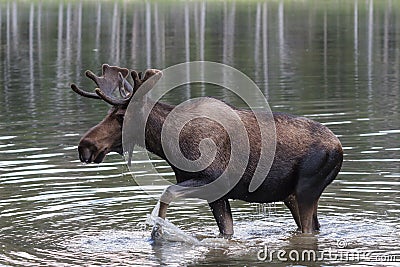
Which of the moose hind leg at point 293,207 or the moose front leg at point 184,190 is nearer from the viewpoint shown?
the moose front leg at point 184,190

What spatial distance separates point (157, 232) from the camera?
12.6 meters

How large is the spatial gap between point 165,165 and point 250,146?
17.0 ft

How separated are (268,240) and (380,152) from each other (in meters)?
5.66

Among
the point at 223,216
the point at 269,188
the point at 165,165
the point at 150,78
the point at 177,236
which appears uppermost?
the point at 150,78

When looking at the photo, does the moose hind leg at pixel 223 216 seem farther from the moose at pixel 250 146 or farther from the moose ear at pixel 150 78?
the moose ear at pixel 150 78

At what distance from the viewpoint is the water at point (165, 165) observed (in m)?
12.4

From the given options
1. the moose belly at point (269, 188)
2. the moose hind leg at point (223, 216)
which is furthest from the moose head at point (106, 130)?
the moose belly at point (269, 188)

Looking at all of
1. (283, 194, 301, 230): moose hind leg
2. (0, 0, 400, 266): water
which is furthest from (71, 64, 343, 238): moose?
(0, 0, 400, 266): water

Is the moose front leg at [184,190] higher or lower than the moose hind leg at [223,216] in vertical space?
higher

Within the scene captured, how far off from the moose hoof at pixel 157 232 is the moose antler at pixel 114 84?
4.61 feet

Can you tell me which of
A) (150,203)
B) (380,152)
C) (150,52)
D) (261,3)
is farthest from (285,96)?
(261,3)

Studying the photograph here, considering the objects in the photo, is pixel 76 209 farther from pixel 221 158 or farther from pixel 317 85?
pixel 317 85

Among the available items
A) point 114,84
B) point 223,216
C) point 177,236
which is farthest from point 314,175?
point 114,84

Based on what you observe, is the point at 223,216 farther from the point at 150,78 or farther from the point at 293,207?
the point at 150,78
